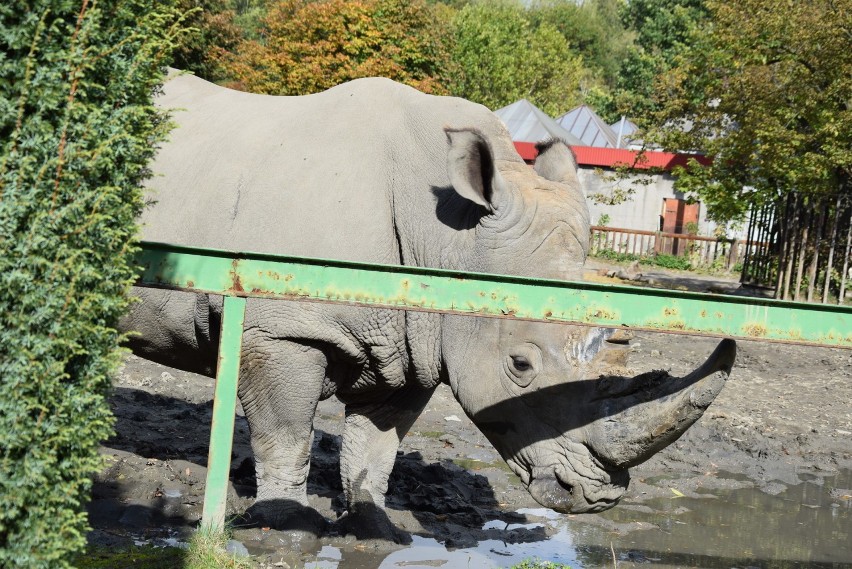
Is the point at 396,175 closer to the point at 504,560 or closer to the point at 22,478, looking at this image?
the point at 504,560

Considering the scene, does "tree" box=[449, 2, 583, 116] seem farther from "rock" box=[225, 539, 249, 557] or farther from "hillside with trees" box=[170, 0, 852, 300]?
"rock" box=[225, 539, 249, 557]

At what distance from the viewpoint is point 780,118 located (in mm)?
16734

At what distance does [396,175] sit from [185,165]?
135cm

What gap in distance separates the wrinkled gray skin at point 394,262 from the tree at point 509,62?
112 ft

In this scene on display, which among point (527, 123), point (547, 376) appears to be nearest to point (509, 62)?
point (527, 123)

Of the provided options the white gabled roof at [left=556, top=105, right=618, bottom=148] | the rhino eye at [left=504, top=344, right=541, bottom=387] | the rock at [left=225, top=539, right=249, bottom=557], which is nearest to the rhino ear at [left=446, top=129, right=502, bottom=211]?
the rhino eye at [left=504, top=344, right=541, bottom=387]

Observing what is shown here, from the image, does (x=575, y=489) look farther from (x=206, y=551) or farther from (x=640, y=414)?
(x=206, y=551)

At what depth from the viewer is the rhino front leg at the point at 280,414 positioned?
5.65m

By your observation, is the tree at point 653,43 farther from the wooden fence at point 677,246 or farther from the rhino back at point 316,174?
the rhino back at point 316,174

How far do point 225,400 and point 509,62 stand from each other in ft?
151

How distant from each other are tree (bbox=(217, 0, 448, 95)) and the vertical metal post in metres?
19.2

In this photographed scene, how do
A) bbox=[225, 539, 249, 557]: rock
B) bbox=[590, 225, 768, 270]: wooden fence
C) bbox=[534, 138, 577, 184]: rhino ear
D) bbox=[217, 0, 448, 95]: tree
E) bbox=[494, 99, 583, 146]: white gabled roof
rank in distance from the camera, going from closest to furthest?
bbox=[225, 539, 249, 557]: rock < bbox=[534, 138, 577, 184]: rhino ear < bbox=[217, 0, 448, 95]: tree < bbox=[590, 225, 768, 270]: wooden fence < bbox=[494, 99, 583, 146]: white gabled roof

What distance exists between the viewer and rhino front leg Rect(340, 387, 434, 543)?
657cm

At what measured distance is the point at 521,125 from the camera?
120ft
